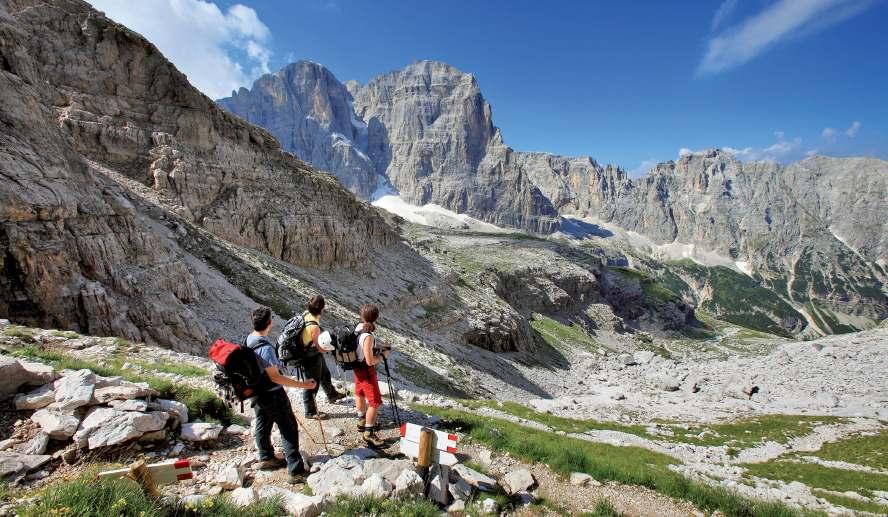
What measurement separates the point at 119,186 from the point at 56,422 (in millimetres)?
33316

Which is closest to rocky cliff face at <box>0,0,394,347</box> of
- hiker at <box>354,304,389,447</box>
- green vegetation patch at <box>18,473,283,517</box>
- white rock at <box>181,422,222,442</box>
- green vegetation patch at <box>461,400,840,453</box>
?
white rock at <box>181,422,222,442</box>

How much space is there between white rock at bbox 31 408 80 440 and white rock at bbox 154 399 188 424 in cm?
147

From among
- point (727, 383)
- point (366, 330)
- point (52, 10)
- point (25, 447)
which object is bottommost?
point (727, 383)

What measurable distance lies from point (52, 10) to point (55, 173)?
101 ft

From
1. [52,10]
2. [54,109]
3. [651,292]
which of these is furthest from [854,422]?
[651,292]

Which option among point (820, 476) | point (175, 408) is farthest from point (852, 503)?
point (175, 408)

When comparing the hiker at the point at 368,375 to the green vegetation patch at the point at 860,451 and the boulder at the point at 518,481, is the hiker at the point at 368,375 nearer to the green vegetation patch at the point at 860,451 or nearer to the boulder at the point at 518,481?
the boulder at the point at 518,481

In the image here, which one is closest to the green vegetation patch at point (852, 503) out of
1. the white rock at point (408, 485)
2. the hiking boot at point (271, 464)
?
the white rock at point (408, 485)

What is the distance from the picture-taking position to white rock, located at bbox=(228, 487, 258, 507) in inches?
259

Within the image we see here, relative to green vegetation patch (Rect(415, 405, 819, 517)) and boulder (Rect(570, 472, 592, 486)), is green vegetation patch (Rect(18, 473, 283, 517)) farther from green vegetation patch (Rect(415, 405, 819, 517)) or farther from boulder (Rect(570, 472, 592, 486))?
boulder (Rect(570, 472, 592, 486))

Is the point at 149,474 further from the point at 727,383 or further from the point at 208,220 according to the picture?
the point at 727,383

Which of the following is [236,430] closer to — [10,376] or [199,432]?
[199,432]

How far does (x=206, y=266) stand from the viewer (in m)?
31.3

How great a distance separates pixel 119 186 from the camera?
33.1 metres
